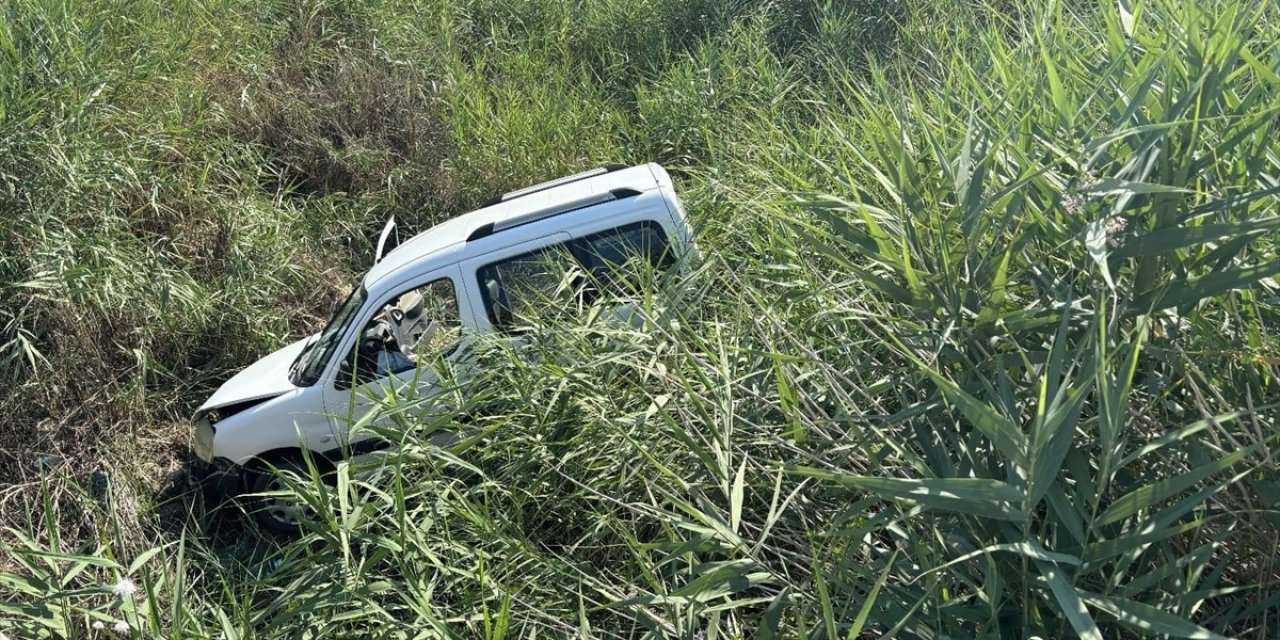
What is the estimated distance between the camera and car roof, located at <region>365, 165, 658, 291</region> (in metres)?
5.96

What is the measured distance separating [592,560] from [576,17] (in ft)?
28.8

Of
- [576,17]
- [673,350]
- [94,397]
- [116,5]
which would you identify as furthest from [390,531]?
[576,17]

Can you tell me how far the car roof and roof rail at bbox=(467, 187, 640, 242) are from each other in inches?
1.3

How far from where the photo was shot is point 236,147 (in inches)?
357

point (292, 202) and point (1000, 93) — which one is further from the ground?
point (1000, 93)

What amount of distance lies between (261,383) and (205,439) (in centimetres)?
44

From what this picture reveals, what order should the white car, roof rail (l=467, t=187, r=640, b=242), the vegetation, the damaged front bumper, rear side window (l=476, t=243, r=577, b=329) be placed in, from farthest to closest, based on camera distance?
the damaged front bumper < roof rail (l=467, t=187, r=640, b=242) < the white car < rear side window (l=476, t=243, r=577, b=329) < the vegetation

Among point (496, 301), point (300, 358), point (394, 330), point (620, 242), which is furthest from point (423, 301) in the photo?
point (620, 242)

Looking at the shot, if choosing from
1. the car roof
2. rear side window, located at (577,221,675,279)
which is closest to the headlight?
the car roof

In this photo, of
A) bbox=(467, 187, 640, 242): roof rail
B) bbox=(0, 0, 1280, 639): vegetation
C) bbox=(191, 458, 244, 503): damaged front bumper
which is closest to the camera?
bbox=(0, 0, 1280, 639): vegetation

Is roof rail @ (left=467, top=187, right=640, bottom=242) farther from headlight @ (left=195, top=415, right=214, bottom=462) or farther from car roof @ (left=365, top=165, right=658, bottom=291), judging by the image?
headlight @ (left=195, top=415, right=214, bottom=462)

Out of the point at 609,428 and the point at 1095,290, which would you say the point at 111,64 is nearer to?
the point at 609,428

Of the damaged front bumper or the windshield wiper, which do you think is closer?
the damaged front bumper

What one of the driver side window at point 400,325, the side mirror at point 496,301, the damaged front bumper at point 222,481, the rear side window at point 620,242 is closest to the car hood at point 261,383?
the damaged front bumper at point 222,481
